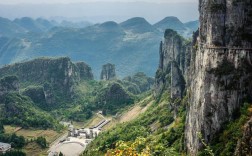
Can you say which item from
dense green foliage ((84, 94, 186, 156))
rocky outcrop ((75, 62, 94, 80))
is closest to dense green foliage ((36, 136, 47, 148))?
dense green foliage ((84, 94, 186, 156))

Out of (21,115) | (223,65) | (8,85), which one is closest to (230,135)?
(223,65)

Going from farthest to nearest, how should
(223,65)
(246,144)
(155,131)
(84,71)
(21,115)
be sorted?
(84,71) < (21,115) < (155,131) < (223,65) < (246,144)

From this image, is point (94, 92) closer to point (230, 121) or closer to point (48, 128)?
point (48, 128)

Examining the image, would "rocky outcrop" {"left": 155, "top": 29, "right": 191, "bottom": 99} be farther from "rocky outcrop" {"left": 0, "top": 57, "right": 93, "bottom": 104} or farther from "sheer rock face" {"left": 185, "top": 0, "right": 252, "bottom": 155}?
"rocky outcrop" {"left": 0, "top": 57, "right": 93, "bottom": 104}

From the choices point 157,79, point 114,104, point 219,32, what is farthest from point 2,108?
point 219,32

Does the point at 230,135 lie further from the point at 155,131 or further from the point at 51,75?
the point at 51,75

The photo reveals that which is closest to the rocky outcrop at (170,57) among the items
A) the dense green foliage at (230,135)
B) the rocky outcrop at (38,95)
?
the rocky outcrop at (38,95)

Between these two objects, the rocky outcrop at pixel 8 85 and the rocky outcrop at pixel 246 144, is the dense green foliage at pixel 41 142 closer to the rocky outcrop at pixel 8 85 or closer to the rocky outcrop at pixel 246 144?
the rocky outcrop at pixel 8 85
